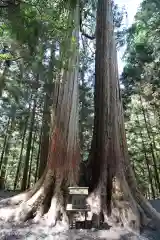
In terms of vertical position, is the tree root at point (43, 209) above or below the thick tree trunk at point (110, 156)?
below

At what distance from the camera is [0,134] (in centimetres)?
1519

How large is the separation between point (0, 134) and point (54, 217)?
11.7 metres

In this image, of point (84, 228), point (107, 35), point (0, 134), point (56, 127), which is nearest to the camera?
point (84, 228)

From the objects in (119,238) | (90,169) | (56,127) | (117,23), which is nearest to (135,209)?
(119,238)

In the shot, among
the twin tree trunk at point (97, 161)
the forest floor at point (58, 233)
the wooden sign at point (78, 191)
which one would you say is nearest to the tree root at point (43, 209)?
the twin tree trunk at point (97, 161)

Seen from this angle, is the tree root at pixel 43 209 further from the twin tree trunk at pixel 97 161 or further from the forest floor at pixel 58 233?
the forest floor at pixel 58 233

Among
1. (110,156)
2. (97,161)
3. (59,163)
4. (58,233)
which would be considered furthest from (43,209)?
(110,156)

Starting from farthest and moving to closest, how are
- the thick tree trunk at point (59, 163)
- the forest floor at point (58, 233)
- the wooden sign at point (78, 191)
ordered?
the thick tree trunk at point (59, 163), the wooden sign at point (78, 191), the forest floor at point (58, 233)

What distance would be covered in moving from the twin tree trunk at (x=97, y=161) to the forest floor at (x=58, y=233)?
0.88 feet

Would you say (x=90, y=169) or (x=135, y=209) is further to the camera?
(x=90, y=169)

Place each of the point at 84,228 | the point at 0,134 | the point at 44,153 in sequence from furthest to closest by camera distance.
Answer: the point at 0,134 → the point at 44,153 → the point at 84,228

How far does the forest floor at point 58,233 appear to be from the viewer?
3910mm

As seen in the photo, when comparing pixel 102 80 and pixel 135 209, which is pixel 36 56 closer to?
pixel 102 80

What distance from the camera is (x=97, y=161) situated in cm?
585
